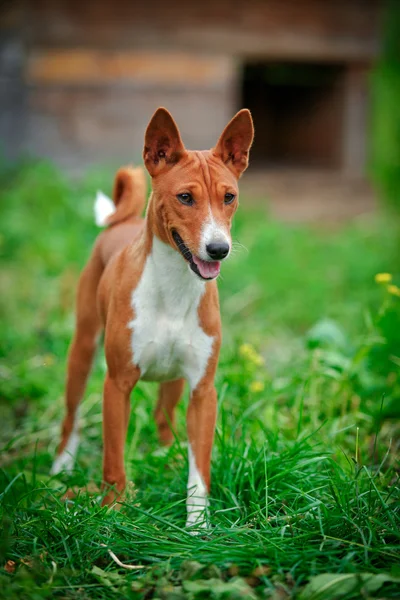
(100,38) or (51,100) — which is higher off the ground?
(100,38)

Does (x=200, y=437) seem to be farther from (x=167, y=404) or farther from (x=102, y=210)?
(x=102, y=210)

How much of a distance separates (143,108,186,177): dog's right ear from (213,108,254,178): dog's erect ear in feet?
0.61

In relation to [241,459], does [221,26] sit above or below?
above

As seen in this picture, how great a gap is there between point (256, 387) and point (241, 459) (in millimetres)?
724

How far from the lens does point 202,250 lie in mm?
2750

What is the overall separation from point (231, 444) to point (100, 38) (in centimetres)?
775

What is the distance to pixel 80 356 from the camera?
377cm

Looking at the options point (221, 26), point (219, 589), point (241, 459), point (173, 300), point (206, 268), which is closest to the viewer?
point (219, 589)

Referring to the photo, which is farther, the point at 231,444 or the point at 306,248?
the point at 306,248

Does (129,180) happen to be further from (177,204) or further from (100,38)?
(100,38)

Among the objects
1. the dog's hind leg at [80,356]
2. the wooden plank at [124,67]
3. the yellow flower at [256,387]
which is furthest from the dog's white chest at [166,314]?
the wooden plank at [124,67]

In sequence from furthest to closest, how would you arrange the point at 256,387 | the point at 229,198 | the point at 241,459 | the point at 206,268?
1. the point at 256,387
2. the point at 241,459
3. the point at 229,198
4. the point at 206,268

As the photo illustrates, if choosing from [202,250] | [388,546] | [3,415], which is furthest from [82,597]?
[3,415]

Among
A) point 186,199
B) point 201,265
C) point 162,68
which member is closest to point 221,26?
point 162,68
